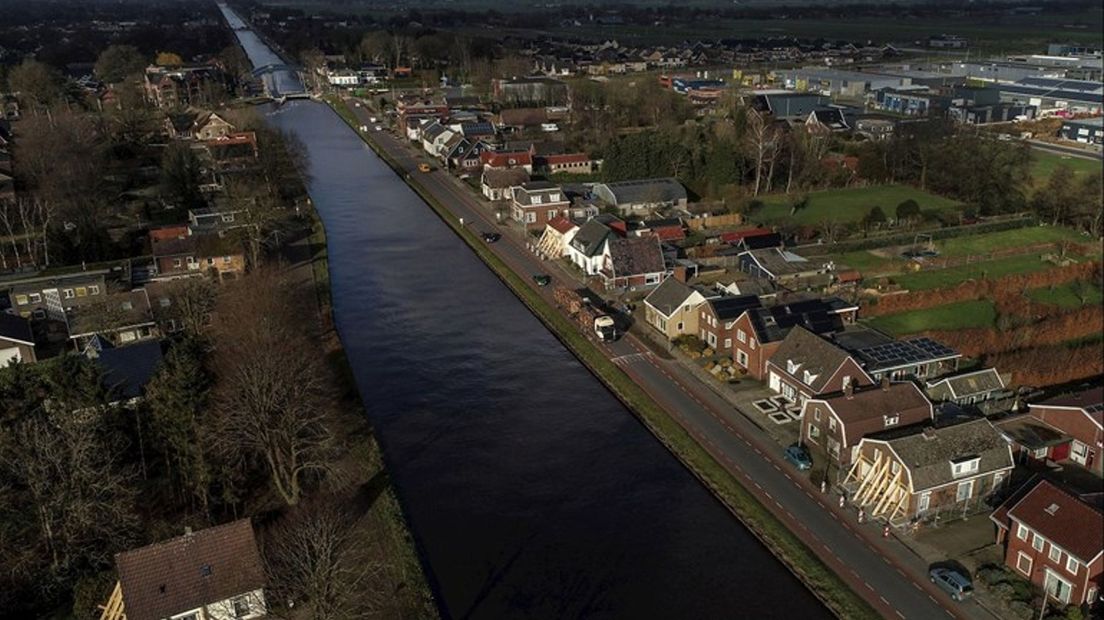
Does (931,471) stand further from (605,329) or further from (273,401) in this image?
(273,401)

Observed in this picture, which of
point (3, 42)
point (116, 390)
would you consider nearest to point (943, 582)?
point (116, 390)

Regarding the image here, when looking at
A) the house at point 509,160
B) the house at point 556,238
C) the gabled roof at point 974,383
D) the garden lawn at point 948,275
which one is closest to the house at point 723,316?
the gabled roof at point 974,383

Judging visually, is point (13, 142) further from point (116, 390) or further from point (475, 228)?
point (116, 390)

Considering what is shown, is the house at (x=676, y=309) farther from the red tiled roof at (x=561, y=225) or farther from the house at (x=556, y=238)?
the red tiled roof at (x=561, y=225)

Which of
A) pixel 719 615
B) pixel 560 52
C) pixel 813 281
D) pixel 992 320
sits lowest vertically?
pixel 719 615

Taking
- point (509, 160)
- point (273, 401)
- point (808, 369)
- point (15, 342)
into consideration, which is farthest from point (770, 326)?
point (509, 160)

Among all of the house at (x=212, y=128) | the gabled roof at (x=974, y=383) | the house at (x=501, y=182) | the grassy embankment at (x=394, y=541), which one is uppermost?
the house at (x=212, y=128)
